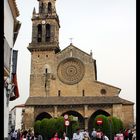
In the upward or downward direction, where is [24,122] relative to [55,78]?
downward

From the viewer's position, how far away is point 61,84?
148ft

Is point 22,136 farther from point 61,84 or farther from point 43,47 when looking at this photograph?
point 43,47

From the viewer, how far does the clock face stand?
148 feet

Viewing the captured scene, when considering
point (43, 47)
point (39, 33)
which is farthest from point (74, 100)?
point (39, 33)

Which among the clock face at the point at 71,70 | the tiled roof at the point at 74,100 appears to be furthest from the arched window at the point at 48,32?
the tiled roof at the point at 74,100

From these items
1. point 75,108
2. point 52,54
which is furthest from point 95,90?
point 52,54

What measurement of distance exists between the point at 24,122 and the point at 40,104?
277cm

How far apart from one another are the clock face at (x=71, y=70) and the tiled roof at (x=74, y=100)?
2.44 m

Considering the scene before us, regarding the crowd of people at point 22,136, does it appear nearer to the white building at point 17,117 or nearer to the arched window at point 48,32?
the white building at point 17,117

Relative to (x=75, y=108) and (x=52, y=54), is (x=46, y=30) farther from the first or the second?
(x=75, y=108)

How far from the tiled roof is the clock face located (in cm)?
244

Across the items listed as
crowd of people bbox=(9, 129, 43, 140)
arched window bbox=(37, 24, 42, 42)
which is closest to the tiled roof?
arched window bbox=(37, 24, 42, 42)

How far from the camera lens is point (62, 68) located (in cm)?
4591

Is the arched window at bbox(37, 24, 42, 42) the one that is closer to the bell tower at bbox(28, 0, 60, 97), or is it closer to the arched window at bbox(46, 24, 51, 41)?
the bell tower at bbox(28, 0, 60, 97)
